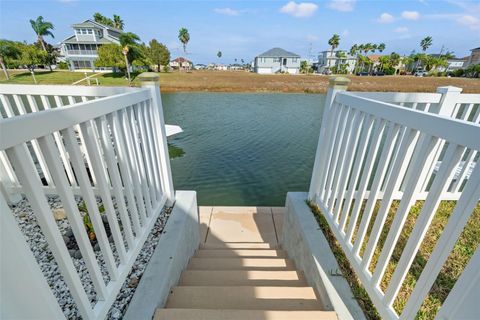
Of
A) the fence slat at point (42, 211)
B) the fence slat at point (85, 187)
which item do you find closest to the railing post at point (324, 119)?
the fence slat at point (85, 187)

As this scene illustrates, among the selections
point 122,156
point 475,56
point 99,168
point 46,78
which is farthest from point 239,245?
point 475,56

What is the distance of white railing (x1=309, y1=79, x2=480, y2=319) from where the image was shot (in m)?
0.95

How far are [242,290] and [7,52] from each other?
3790 cm

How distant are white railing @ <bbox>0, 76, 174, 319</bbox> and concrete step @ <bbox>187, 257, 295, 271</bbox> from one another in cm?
74

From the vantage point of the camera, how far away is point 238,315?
1.42 meters

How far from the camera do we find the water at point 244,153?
5.12 metres

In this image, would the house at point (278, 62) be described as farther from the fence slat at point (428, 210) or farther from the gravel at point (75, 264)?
the fence slat at point (428, 210)

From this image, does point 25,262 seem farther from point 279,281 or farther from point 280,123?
point 280,123

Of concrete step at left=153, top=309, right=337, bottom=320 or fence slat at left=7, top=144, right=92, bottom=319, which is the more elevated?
fence slat at left=7, top=144, right=92, bottom=319

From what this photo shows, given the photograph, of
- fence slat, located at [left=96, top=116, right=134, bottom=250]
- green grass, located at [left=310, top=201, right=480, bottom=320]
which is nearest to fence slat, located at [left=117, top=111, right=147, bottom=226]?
fence slat, located at [left=96, top=116, right=134, bottom=250]

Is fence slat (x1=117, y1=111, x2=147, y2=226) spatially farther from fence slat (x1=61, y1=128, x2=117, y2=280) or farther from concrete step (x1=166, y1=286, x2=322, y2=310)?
concrete step (x1=166, y1=286, x2=322, y2=310)

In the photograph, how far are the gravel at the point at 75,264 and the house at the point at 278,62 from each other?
175 feet

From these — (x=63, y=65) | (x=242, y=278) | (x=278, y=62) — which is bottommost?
(x=242, y=278)

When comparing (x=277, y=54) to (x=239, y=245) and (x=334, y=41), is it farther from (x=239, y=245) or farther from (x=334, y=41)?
(x=239, y=245)
